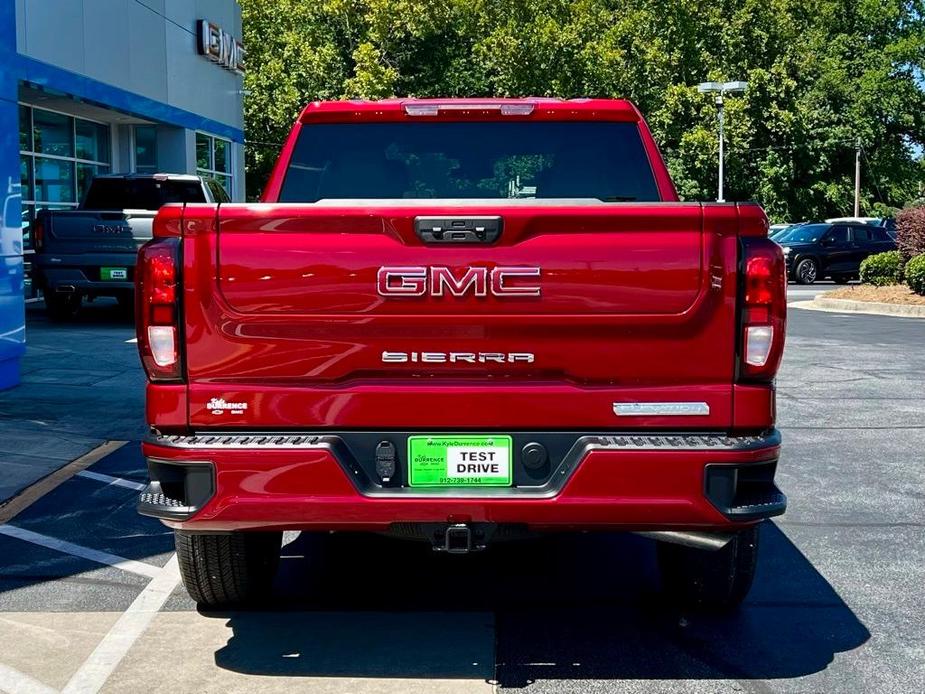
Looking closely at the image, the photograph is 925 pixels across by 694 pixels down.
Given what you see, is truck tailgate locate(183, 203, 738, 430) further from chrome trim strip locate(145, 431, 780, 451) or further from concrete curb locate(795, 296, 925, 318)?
concrete curb locate(795, 296, 925, 318)

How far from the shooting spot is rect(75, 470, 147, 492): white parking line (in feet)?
24.5

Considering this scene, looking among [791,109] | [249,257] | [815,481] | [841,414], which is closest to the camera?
[249,257]

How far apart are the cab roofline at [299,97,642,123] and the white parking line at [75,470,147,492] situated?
2.85 m

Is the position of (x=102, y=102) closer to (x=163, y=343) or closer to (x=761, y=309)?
(x=163, y=343)

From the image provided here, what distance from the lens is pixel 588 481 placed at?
13.4 feet

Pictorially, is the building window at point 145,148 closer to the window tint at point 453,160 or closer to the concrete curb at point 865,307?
the concrete curb at point 865,307

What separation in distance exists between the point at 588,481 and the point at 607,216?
862 millimetres

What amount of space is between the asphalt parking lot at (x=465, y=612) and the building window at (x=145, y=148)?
20707 millimetres

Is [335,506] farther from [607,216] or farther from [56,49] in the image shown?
[56,49]

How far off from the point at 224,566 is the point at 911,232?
21.8m

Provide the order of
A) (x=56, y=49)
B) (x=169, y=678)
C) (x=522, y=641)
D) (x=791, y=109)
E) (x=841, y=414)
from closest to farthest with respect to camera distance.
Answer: (x=169, y=678), (x=522, y=641), (x=841, y=414), (x=56, y=49), (x=791, y=109)

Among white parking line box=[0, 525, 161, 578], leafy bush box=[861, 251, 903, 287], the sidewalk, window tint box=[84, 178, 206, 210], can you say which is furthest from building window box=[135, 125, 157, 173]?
white parking line box=[0, 525, 161, 578]

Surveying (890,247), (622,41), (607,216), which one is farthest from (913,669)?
(622,41)

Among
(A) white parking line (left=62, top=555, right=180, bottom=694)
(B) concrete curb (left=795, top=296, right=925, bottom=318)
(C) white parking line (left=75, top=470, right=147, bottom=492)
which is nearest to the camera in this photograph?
(A) white parking line (left=62, top=555, right=180, bottom=694)
